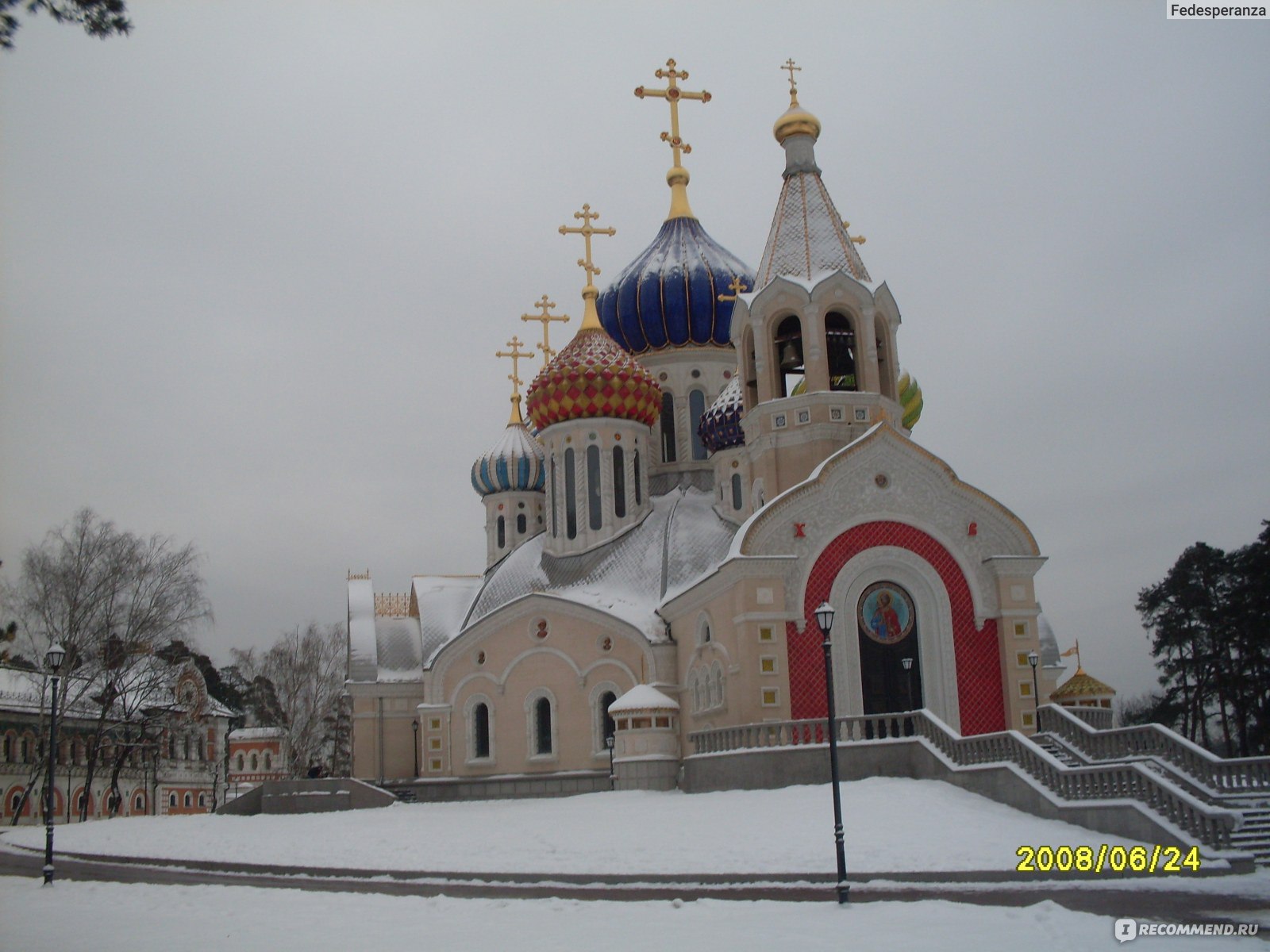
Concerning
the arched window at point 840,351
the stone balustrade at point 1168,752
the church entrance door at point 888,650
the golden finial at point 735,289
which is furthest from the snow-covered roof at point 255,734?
the stone balustrade at point 1168,752

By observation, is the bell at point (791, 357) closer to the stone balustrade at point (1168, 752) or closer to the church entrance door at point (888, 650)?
the church entrance door at point (888, 650)

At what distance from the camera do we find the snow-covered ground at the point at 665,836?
1723 centimetres

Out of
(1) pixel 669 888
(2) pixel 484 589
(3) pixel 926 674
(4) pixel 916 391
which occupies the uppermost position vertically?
(4) pixel 916 391

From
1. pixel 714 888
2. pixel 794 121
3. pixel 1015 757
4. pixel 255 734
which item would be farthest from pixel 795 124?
pixel 255 734

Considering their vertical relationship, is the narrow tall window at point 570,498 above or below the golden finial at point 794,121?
below

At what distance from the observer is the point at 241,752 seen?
6762 cm

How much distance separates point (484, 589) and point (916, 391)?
522 inches

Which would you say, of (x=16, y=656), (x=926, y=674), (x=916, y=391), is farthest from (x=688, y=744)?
(x=16, y=656)

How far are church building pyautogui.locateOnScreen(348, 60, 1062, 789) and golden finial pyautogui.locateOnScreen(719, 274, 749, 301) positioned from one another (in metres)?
0.31

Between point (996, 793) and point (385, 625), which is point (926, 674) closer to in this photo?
point (996, 793)

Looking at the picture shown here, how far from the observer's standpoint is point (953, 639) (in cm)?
2716

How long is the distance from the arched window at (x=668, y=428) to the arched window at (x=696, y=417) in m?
0.54

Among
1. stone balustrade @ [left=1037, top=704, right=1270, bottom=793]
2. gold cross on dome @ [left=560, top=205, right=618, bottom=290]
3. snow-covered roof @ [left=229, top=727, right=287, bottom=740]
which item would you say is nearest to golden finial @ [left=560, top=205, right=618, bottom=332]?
gold cross on dome @ [left=560, top=205, right=618, bottom=290]

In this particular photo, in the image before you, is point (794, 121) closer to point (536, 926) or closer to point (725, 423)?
point (725, 423)
